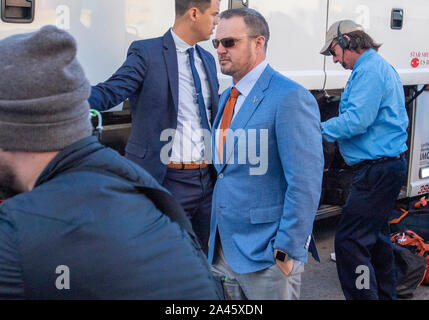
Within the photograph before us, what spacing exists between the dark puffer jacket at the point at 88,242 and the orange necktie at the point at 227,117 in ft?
4.82

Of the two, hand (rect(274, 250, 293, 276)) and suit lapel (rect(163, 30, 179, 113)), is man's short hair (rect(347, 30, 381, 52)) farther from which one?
hand (rect(274, 250, 293, 276))

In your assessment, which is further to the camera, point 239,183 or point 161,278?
point 239,183

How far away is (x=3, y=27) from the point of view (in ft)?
9.03

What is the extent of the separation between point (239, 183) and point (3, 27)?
4.09 feet

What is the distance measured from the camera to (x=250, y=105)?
8.56 ft

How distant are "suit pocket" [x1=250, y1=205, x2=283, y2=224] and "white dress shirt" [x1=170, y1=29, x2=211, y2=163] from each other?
32.4 inches

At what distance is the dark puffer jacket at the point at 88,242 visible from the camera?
1121mm

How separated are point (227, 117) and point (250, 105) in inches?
6.7

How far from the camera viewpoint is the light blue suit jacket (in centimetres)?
249

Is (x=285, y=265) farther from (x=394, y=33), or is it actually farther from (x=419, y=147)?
(x=419, y=147)

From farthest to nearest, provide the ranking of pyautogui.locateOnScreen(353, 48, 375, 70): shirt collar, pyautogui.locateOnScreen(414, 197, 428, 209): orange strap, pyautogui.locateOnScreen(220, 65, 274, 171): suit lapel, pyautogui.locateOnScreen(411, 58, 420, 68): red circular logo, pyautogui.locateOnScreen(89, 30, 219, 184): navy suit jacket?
pyautogui.locateOnScreen(411, 58, 420, 68): red circular logo, pyautogui.locateOnScreen(414, 197, 428, 209): orange strap, pyautogui.locateOnScreen(353, 48, 375, 70): shirt collar, pyautogui.locateOnScreen(89, 30, 219, 184): navy suit jacket, pyautogui.locateOnScreen(220, 65, 274, 171): suit lapel

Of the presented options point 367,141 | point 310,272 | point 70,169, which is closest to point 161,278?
point 70,169

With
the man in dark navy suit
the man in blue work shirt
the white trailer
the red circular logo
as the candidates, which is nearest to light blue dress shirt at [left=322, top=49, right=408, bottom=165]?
the man in blue work shirt
